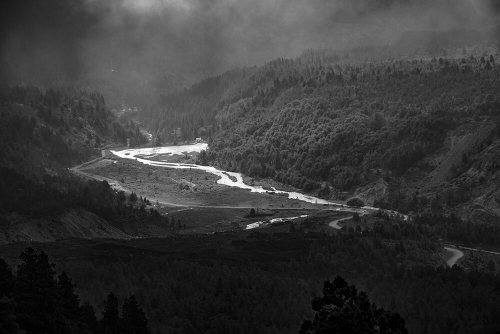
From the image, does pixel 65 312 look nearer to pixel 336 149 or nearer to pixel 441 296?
pixel 441 296

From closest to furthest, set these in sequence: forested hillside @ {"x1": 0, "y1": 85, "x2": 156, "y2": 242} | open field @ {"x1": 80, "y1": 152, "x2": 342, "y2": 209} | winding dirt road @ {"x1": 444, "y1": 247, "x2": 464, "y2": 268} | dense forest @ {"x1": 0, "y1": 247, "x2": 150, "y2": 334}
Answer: dense forest @ {"x1": 0, "y1": 247, "x2": 150, "y2": 334}, winding dirt road @ {"x1": 444, "y1": 247, "x2": 464, "y2": 268}, forested hillside @ {"x1": 0, "y1": 85, "x2": 156, "y2": 242}, open field @ {"x1": 80, "y1": 152, "x2": 342, "y2": 209}

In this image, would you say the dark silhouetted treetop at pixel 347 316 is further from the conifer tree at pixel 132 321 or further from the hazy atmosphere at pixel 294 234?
the conifer tree at pixel 132 321

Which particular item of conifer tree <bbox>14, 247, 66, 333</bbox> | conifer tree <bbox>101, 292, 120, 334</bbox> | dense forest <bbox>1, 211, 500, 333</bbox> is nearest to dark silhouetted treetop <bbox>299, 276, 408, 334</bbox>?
conifer tree <bbox>101, 292, 120, 334</bbox>

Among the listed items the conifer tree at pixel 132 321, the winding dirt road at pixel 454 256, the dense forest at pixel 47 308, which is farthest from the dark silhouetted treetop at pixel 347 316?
the winding dirt road at pixel 454 256

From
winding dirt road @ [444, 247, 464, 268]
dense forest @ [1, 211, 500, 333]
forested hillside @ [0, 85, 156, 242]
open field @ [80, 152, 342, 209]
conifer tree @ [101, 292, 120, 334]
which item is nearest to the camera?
conifer tree @ [101, 292, 120, 334]

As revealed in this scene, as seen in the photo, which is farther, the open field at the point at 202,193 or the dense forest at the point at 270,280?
the open field at the point at 202,193

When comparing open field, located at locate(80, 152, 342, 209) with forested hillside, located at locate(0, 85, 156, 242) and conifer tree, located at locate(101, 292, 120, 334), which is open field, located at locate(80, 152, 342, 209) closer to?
forested hillside, located at locate(0, 85, 156, 242)

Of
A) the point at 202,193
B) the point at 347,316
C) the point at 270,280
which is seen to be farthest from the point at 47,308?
the point at 202,193

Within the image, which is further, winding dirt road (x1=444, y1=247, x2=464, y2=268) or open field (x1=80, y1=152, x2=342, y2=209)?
open field (x1=80, y1=152, x2=342, y2=209)

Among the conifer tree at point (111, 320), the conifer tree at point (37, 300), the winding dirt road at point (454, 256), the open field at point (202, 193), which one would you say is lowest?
the winding dirt road at point (454, 256)

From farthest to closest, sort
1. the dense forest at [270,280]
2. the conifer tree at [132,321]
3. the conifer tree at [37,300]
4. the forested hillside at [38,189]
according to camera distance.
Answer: the forested hillside at [38,189] → the dense forest at [270,280] → the conifer tree at [132,321] → the conifer tree at [37,300]

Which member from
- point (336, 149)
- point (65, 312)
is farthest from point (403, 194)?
point (65, 312)
